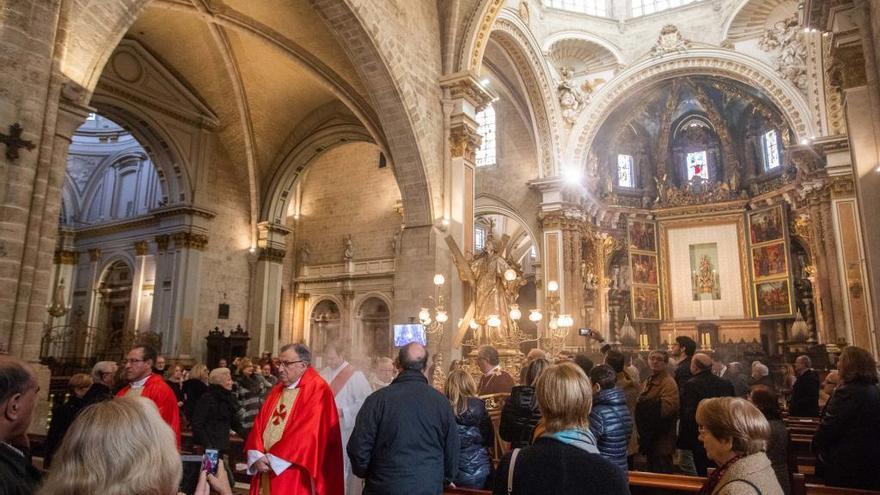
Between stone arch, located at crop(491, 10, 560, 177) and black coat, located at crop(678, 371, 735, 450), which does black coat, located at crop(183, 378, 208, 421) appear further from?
stone arch, located at crop(491, 10, 560, 177)

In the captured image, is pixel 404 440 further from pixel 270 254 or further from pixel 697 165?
pixel 697 165

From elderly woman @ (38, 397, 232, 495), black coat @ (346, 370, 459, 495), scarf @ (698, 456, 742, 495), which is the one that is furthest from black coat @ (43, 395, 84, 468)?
scarf @ (698, 456, 742, 495)

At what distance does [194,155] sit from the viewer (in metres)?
17.0

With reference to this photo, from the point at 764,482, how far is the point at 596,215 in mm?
20841

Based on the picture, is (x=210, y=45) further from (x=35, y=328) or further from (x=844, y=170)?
(x=844, y=170)

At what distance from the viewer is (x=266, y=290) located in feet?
60.2

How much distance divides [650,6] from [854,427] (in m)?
20.8

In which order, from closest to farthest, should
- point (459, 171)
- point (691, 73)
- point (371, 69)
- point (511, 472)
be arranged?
1. point (511, 472)
2. point (371, 69)
3. point (459, 171)
4. point (691, 73)

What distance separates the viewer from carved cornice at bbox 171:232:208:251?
16.5 metres

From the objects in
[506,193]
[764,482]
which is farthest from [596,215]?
[764,482]

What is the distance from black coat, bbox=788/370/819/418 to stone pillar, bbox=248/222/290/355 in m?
14.9

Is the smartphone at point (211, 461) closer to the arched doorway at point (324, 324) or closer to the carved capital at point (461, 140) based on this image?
the carved capital at point (461, 140)

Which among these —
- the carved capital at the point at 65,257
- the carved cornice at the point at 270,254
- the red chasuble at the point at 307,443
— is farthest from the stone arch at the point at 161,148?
the red chasuble at the point at 307,443

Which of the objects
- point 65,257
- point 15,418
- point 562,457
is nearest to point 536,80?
point 65,257
